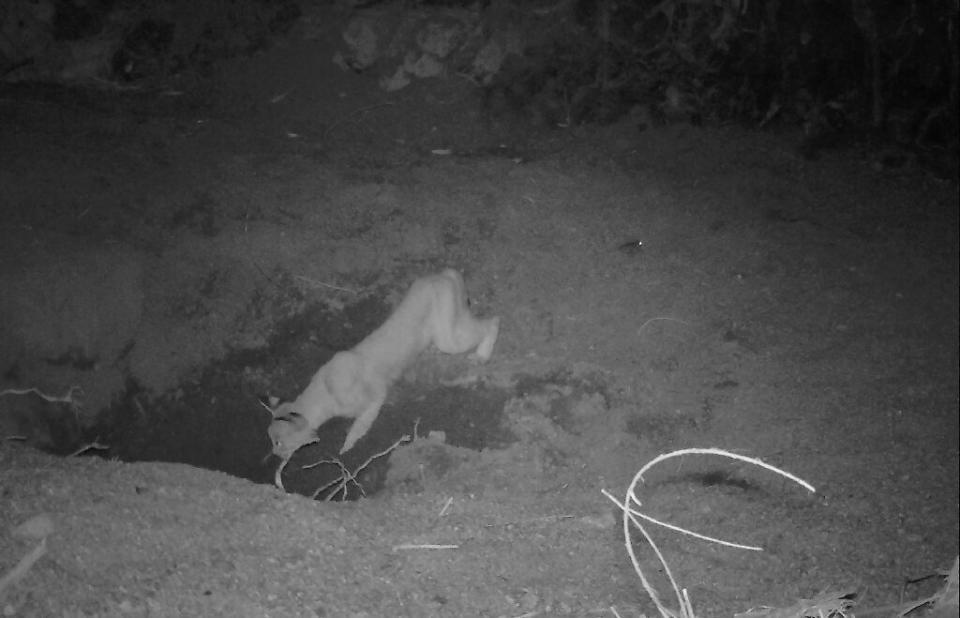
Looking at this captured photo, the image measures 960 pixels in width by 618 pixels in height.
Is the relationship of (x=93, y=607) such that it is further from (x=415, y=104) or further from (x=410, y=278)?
(x=415, y=104)

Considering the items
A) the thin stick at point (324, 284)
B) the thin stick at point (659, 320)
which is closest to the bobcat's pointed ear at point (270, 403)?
the thin stick at point (324, 284)

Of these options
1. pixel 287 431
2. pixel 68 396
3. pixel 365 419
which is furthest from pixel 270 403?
pixel 68 396

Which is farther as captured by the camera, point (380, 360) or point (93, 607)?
point (380, 360)

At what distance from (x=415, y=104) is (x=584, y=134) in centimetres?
179

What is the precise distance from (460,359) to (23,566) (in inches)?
107

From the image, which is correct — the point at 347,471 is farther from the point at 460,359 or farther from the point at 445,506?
the point at 445,506

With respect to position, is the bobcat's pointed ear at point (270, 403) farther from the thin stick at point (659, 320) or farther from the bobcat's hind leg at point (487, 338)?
the thin stick at point (659, 320)

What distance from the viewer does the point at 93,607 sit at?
6.60 ft

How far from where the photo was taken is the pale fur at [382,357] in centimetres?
410

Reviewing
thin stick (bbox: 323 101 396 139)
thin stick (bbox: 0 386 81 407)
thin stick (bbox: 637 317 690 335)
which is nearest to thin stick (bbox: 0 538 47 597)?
thin stick (bbox: 0 386 81 407)

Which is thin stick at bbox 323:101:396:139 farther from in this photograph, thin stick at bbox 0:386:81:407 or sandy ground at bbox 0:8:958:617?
thin stick at bbox 0:386:81:407

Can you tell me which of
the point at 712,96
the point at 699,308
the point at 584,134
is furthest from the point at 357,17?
the point at 699,308

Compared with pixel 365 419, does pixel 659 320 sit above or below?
above

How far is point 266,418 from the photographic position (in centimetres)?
429
